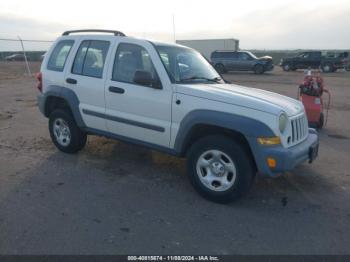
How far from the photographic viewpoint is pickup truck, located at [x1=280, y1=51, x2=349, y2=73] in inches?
1216

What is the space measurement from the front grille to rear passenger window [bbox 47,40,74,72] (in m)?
3.61

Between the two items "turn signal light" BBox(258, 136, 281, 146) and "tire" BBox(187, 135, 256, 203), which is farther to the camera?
"tire" BBox(187, 135, 256, 203)

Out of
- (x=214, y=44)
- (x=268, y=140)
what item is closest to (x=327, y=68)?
(x=214, y=44)

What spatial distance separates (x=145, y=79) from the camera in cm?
446

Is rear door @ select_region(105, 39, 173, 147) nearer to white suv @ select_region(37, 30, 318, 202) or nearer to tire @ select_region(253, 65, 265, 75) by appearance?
white suv @ select_region(37, 30, 318, 202)

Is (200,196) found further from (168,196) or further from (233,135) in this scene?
(233,135)

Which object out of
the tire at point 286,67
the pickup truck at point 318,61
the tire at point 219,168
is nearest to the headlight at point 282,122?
the tire at point 219,168

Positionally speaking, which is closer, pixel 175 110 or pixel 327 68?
pixel 175 110

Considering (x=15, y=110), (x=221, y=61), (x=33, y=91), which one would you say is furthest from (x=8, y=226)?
(x=221, y=61)

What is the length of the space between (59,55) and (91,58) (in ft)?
2.54

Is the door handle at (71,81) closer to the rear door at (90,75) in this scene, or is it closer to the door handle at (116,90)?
the rear door at (90,75)

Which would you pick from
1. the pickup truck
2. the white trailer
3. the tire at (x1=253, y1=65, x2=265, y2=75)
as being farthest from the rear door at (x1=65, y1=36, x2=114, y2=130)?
the white trailer

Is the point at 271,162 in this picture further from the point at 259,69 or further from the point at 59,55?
the point at 259,69

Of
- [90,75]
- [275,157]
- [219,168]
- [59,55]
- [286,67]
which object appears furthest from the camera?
[286,67]
